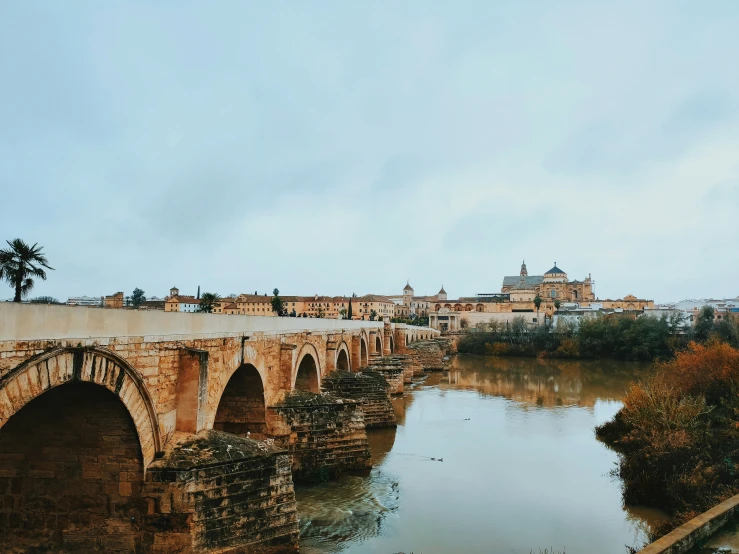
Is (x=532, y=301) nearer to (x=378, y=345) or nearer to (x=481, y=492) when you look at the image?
(x=378, y=345)

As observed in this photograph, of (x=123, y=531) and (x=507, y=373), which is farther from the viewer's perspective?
(x=507, y=373)

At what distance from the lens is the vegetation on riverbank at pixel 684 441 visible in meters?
9.84

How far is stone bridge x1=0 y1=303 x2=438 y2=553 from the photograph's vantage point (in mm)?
5160

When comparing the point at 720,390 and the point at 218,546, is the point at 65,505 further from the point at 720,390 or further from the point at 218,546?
the point at 720,390

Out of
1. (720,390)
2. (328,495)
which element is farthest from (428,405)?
(328,495)

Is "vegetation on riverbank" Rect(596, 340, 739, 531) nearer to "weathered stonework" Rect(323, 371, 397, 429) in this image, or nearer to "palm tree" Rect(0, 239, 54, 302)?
"weathered stonework" Rect(323, 371, 397, 429)

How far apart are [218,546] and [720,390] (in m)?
15.2

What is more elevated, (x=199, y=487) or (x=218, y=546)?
(x=199, y=487)

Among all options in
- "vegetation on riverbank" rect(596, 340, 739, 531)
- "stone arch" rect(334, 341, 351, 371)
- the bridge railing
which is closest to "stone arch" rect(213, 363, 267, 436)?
the bridge railing

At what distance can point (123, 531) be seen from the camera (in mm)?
6297

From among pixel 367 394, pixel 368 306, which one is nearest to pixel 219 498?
pixel 367 394

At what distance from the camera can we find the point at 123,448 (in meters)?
6.36

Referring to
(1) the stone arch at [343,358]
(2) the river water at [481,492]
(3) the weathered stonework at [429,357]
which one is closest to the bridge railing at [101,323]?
(2) the river water at [481,492]

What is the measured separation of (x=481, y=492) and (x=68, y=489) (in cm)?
795
